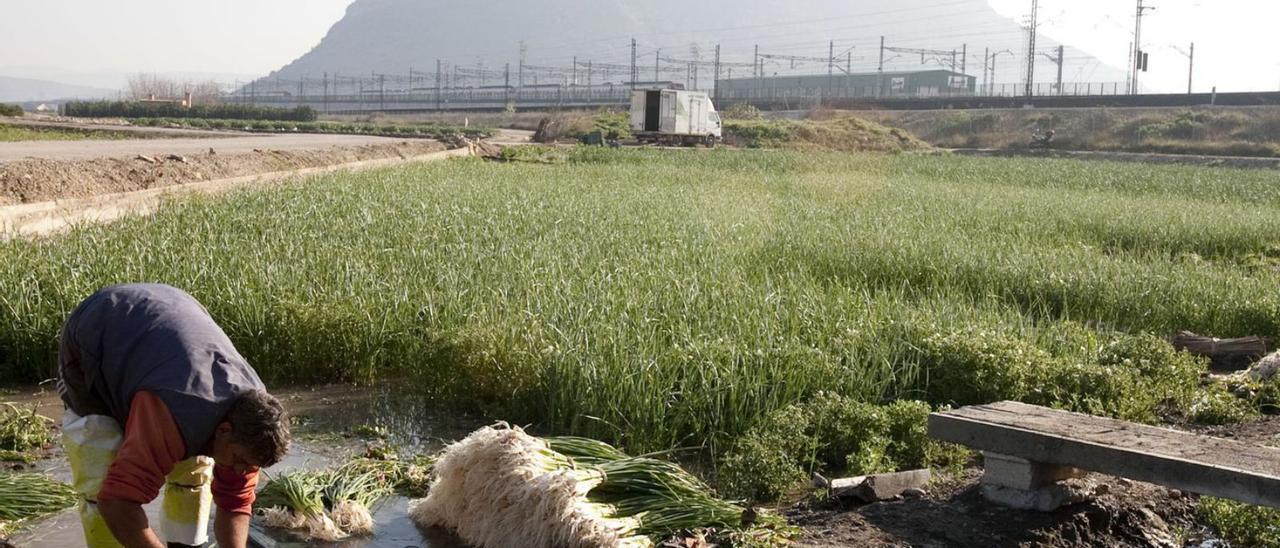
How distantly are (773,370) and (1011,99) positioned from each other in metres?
77.8

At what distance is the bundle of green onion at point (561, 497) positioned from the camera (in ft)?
14.5

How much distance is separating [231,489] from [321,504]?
52.8 inches

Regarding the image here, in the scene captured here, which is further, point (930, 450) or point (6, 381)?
point (6, 381)

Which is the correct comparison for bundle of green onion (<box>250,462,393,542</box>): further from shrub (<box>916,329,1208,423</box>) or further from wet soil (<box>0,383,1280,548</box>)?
shrub (<box>916,329,1208,423</box>)

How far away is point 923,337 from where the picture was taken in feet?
24.8

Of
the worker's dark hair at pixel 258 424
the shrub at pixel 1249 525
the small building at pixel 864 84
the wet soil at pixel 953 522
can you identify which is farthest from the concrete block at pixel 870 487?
the small building at pixel 864 84

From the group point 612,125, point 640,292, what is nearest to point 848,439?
point 640,292

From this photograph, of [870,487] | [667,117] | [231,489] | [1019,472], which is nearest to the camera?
[231,489]

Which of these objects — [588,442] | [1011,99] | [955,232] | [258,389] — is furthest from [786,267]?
[1011,99]

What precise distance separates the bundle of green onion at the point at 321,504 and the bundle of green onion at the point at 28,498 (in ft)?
2.55

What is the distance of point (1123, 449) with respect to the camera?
4539 millimetres

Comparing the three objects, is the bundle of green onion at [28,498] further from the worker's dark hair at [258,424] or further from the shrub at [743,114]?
the shrub at [743,114]

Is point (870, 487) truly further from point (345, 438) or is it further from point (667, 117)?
point (667, 117)

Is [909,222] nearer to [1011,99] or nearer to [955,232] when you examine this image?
Answer: [955,232]
